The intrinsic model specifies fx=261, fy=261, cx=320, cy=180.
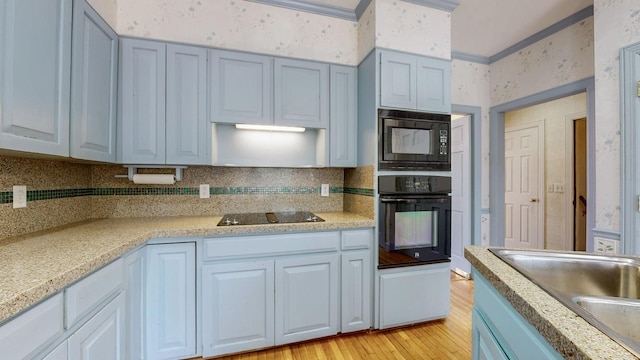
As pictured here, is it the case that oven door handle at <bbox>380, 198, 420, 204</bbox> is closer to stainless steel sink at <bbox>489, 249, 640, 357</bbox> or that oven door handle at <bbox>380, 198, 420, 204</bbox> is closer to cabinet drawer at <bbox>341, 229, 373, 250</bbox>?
cabinet drawer at <bbox>341, 229, 373, 250</bbox>

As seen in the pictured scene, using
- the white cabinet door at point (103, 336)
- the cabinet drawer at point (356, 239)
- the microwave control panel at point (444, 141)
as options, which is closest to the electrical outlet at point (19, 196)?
the white cabinet door at point (103, 336)

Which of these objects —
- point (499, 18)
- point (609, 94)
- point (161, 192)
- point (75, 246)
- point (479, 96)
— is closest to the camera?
point (75, 246)

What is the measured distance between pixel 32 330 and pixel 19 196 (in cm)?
107

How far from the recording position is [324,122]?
224cm

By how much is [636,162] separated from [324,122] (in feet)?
7.04

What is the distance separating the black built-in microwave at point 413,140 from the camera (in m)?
2.07

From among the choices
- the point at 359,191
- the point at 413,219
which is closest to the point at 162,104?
the point at 359,191

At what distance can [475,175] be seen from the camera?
307 cm

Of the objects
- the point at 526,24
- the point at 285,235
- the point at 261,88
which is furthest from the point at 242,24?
the point at 526,24

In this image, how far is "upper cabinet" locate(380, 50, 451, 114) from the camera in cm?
208

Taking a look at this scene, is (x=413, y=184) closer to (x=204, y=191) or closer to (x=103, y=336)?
(x=204, y=191)

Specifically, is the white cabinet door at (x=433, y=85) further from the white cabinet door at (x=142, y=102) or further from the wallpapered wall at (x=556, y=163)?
the wallpapered wall at (x=556, y=163)

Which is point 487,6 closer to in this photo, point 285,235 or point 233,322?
point 285,235

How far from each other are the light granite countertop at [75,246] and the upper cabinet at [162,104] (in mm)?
496
